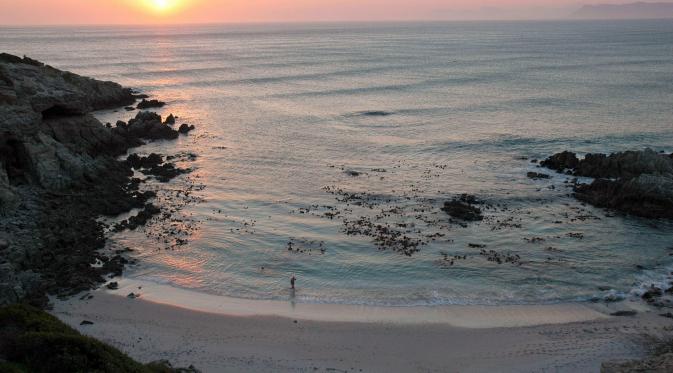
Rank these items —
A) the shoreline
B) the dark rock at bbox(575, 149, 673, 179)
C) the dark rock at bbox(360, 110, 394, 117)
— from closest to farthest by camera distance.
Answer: the shoreline, the dark rock at bbox(575, 149, 673, 179), the dark rock at bbox(360, 110, 394, 117)

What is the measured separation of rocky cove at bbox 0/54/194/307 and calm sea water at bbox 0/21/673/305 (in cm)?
249

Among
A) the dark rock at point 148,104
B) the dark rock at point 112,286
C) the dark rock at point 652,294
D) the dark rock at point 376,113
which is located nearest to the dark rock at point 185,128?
the dark rock at point 148,104

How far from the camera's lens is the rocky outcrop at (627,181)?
3528cm

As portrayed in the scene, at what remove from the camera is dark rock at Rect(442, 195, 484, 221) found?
3488 cm

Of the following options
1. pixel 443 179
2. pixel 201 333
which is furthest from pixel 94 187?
pixel 443 179

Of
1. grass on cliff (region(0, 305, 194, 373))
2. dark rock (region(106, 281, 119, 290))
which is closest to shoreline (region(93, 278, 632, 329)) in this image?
dark rock (region(106, 281, 119, 290))

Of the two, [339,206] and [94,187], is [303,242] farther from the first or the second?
[94,187]

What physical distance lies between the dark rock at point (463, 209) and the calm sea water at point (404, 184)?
815 millimetres

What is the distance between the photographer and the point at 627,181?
37.2 m

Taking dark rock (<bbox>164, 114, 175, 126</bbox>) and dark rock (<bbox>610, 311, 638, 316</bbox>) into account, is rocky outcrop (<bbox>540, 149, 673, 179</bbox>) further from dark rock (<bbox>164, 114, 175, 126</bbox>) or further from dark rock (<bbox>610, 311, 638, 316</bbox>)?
dark rock (<bbox>164, 114, 175, 126</bbox>)

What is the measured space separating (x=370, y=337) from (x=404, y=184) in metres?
20.5

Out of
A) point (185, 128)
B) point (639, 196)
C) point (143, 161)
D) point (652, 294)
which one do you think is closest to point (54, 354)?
point (652, 294)

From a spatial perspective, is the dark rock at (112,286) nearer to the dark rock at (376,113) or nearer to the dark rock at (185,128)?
the dark rock at (185,128)

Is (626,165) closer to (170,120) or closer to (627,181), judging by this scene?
(627,181)
